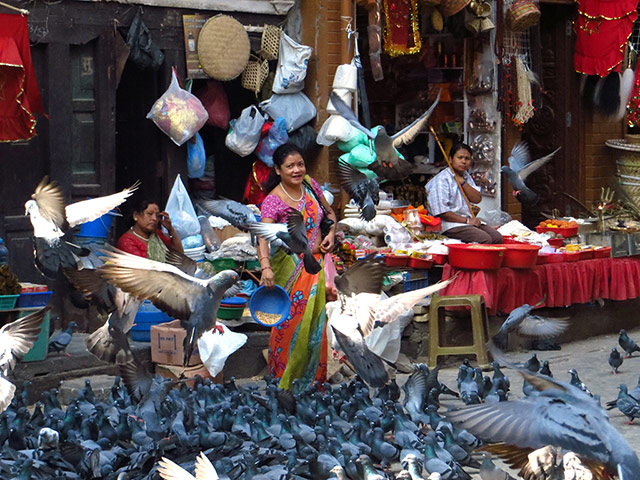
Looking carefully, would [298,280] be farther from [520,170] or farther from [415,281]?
[520,170]

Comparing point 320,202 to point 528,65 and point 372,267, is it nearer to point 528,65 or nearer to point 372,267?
point 372,267

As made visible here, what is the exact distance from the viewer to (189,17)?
33.6ft

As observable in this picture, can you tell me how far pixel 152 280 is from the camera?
6.35 meters

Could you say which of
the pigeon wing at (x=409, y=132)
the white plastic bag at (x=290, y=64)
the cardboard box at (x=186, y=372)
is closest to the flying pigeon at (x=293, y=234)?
the cardboard box at (x=186, y=372)

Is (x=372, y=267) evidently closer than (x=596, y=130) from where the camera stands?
Yes

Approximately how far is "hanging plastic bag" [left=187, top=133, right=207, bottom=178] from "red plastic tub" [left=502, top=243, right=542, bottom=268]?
9.55 feet

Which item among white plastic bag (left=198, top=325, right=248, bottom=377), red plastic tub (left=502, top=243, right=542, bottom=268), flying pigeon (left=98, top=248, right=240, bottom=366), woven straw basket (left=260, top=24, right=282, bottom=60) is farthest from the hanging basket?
flying pigeon (left=98, top=248, right=240, bottom=366)

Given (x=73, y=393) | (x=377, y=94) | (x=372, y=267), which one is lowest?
(x=73, y=393)

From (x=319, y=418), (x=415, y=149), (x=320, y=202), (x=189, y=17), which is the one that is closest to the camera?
(x=319, y=418)

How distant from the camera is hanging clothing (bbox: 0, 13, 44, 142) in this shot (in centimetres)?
856

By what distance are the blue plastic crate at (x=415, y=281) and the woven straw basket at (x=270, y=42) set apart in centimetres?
258

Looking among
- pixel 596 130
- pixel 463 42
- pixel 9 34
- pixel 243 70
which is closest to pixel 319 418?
pixel 9 34

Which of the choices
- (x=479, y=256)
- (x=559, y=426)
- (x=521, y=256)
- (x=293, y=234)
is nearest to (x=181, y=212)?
(x=479, y=256)

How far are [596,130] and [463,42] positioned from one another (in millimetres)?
2336
